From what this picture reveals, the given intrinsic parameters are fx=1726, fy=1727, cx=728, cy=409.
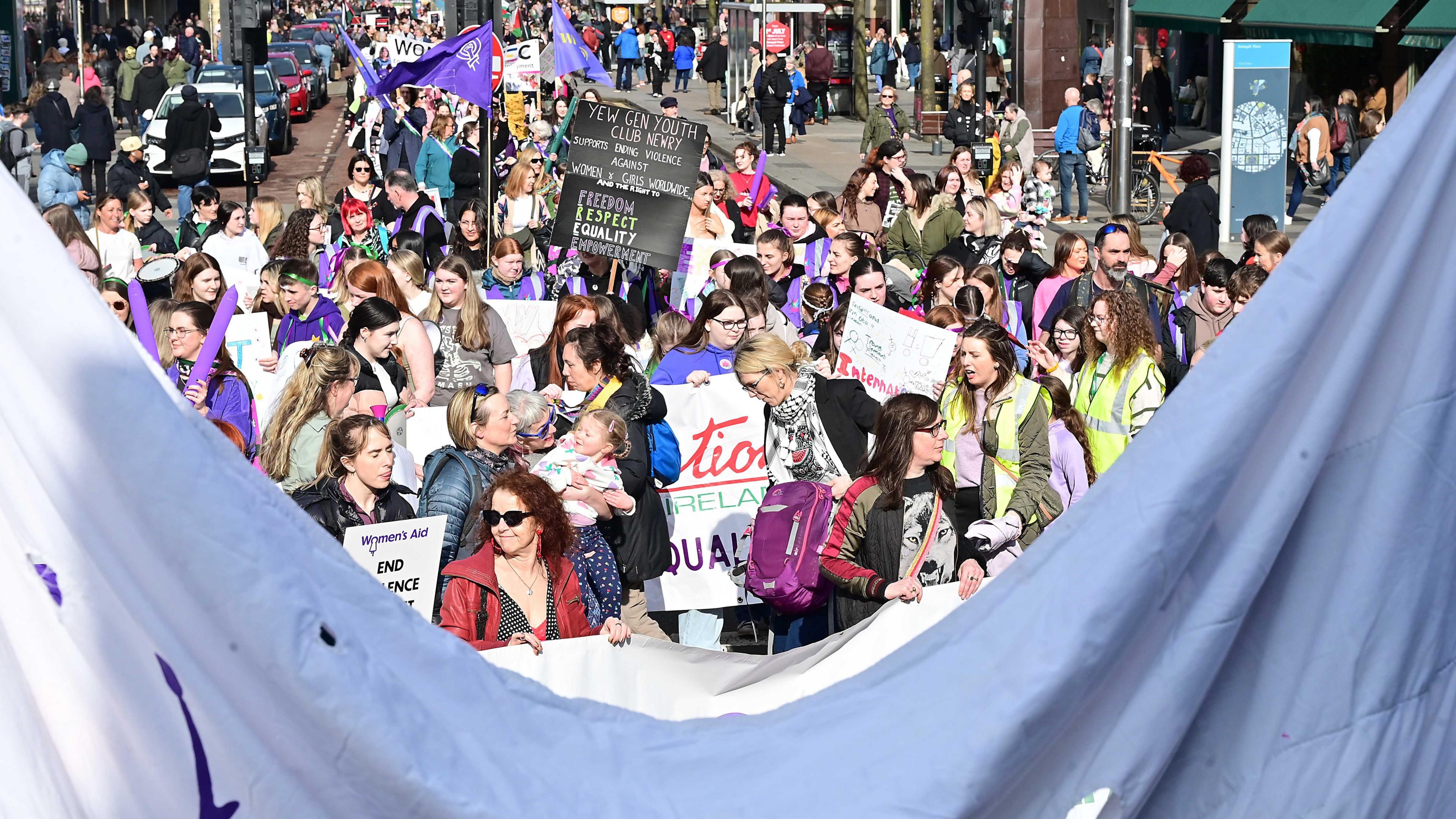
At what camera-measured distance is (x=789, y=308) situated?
10.4m

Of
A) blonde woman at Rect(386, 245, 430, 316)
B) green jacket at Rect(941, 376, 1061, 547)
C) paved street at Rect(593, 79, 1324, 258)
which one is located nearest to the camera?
green jacket at Rect(941, 376, 1061, 547)

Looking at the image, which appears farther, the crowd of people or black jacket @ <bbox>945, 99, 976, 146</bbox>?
black jacket @ <bbox>945, 99, 976, 146</bbox>

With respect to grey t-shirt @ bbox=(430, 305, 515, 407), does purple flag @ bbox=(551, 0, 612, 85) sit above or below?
above

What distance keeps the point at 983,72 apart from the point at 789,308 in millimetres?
20511

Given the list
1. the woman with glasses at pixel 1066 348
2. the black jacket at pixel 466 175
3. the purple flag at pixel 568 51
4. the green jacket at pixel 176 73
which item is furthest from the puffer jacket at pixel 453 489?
the green jacket at pixel 176 73

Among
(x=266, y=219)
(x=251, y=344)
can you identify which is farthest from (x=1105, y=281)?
(x=266, y=219)

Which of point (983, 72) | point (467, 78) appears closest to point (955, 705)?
point (467, 78)

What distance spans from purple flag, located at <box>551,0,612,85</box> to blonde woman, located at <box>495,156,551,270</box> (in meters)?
7.34

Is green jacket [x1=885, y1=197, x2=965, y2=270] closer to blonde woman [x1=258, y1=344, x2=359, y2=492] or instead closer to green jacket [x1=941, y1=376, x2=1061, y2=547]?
green jacket [x1=941, y1=376, x2=1061, y2=547]

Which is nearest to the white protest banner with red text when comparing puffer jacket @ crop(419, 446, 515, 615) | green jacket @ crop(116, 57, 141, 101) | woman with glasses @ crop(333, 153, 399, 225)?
puffer jacket @ crop(419, 446, 515, 615)

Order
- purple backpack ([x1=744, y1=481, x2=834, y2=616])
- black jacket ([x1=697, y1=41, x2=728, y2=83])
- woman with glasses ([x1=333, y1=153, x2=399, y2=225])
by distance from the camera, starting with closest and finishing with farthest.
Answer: purple backpack ([x1=744, y1=481, x2=834, y2=616])
woman with glasses ([x1=333, y1=153, x2=399, y2=225])
black jacket ([x1=697, y1=41, x2=728, y2=83])

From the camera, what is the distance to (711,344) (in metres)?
8.08

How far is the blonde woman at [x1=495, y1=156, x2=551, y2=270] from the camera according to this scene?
43.2ft

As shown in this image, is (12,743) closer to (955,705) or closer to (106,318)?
(106,318)
